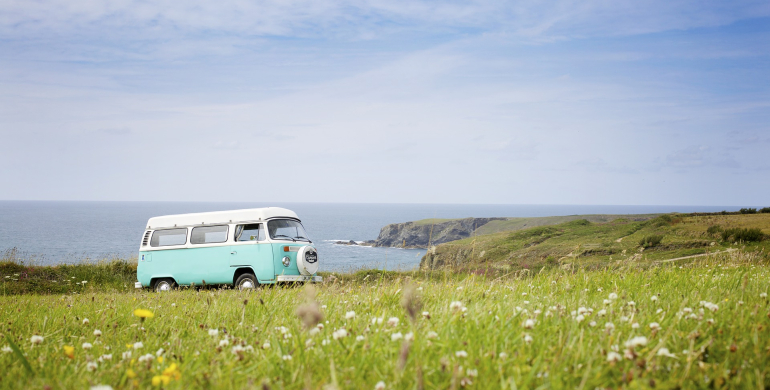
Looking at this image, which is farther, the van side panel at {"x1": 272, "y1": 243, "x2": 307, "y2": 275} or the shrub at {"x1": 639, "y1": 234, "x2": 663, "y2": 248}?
the shrub at {"x1": 639, "y1": 234, "x2": 663, "y2": 248}

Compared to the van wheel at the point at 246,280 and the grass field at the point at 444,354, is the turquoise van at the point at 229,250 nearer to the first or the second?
the van wheel at the point at 246,280

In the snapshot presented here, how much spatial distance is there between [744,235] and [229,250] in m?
20.6

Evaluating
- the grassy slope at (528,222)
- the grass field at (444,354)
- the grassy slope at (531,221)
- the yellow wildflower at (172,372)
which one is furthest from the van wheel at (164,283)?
the grassy slope at (531,221)

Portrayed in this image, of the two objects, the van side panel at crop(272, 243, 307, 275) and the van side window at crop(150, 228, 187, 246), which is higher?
the van side window at crop(150, 228, 187, 246)

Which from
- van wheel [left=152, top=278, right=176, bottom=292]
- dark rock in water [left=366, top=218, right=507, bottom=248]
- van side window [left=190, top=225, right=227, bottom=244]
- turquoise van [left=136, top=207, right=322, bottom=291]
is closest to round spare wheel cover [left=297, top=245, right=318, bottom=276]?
turquoise van [left=136, top=207, right=322, bottom=291]

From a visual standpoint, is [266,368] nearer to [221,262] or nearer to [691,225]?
[221,262]

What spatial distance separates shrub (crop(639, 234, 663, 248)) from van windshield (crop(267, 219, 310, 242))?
1677cm

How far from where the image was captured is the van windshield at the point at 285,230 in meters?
14.7

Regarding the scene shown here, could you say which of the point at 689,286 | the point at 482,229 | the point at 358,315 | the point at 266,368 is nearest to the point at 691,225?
the point at 689,286

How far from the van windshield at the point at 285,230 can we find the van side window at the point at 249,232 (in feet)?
0.94

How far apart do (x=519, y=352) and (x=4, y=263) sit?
2367 cm

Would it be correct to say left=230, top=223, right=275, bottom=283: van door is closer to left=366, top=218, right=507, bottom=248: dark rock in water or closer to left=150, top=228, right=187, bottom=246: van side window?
left=150, top=228, right=187, bottom=246: van side window

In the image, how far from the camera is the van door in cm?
1431

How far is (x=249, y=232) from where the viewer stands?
14.9 m
